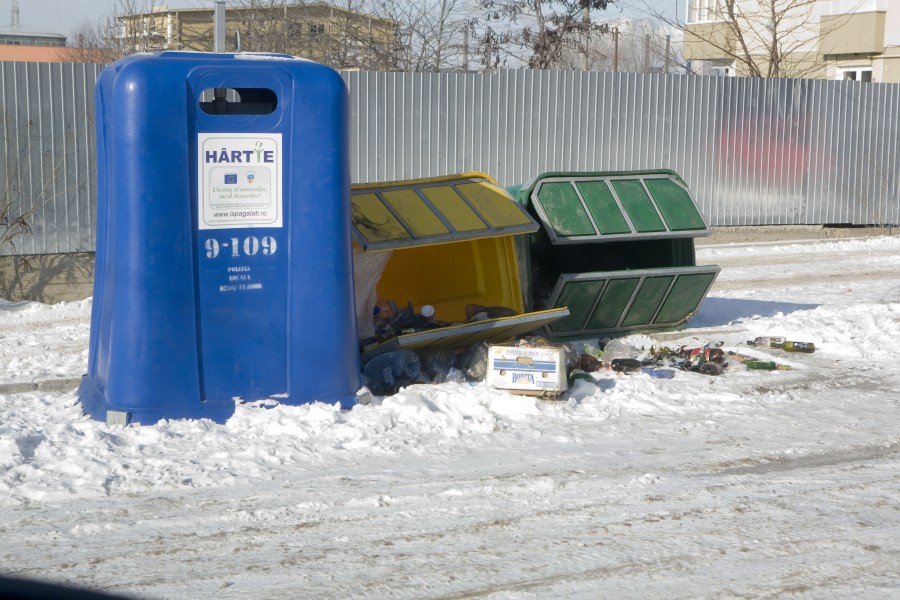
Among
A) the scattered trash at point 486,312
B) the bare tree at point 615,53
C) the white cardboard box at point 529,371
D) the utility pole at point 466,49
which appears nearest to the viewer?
the white cardboard box at point 529,371

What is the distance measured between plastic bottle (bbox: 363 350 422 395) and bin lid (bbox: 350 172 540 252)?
757 millimetres

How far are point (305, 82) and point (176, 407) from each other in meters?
2.04

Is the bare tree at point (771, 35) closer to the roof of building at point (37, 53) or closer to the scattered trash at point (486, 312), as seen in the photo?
the scattered trash at point (486, 312)

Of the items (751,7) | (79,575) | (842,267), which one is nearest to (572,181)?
(79,575)

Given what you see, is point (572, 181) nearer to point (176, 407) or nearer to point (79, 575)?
point (176, 407)

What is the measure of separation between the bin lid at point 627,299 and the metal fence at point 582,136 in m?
5.34

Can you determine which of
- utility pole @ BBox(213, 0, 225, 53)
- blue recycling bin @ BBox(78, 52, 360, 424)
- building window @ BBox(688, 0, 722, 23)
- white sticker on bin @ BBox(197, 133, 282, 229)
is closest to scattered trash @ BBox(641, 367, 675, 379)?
blue recycling bin @ BBox(78, 52, 360, 424)

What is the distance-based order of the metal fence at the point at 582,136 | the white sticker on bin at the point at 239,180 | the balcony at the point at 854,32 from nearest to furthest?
the white sticker on bin at the point at 239,180
the metal fence at the point at 582,136
the balcony at the point at 854,32

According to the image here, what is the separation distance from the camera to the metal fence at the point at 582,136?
11539 millimetres

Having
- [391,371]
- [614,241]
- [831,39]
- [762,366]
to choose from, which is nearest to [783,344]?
[762,366]

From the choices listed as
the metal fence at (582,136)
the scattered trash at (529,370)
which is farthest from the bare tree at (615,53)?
the scattered trash at (529,370)

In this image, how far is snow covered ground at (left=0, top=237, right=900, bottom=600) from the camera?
4.06 metres

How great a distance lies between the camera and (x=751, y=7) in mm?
28406

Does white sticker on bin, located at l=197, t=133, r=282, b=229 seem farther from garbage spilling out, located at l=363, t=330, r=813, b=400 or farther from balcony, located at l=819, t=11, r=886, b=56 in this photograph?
balcony, located at l=819, t=11, r=886, b=56
